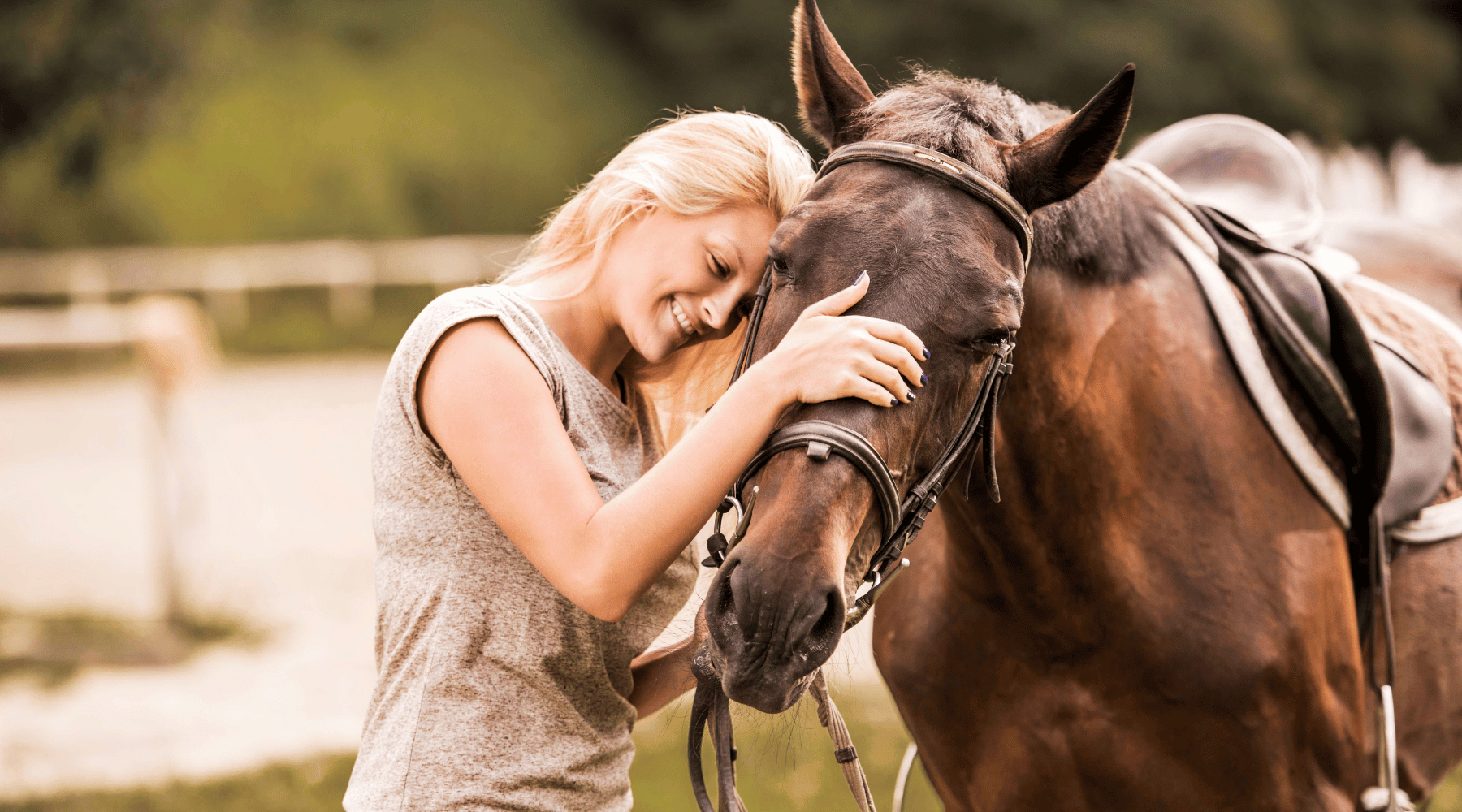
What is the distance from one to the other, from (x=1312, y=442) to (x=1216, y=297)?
1.02 feet

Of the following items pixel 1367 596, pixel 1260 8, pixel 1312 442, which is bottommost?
pixel 1367 596

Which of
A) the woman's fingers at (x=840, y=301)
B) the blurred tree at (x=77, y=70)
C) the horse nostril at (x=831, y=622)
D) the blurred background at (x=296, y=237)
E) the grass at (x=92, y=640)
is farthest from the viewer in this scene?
the blurred tree at (x=77, y=70)

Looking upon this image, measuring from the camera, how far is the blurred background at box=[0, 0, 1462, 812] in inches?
199

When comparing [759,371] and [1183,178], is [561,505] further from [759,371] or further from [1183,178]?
[1183,178]

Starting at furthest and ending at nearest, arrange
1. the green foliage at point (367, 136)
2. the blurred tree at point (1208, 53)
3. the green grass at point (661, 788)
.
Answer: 1. the green foliage at point (367, 136)
2. the blurred tree at point (1208, 53)
3. the green grass at point (661, 788)

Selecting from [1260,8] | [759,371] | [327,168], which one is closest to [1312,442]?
[759,371]

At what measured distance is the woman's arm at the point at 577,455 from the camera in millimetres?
1396

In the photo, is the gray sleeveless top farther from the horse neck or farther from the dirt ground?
the horse neck

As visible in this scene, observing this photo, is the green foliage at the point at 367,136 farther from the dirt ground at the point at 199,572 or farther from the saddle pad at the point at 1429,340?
the saddle pad at the point at 1429,340

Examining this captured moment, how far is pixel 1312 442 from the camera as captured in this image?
204cm

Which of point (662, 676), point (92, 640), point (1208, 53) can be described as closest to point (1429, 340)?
point (662, 676)

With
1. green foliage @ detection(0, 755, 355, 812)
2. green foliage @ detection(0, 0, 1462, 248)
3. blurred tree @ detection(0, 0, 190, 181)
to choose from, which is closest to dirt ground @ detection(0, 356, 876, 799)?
green foliage @ detection(0, 755, 355, 812)

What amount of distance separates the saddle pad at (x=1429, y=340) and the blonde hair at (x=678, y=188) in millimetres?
1348

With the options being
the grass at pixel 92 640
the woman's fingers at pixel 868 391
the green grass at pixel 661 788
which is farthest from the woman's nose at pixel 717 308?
the grass at pixel 92 640
